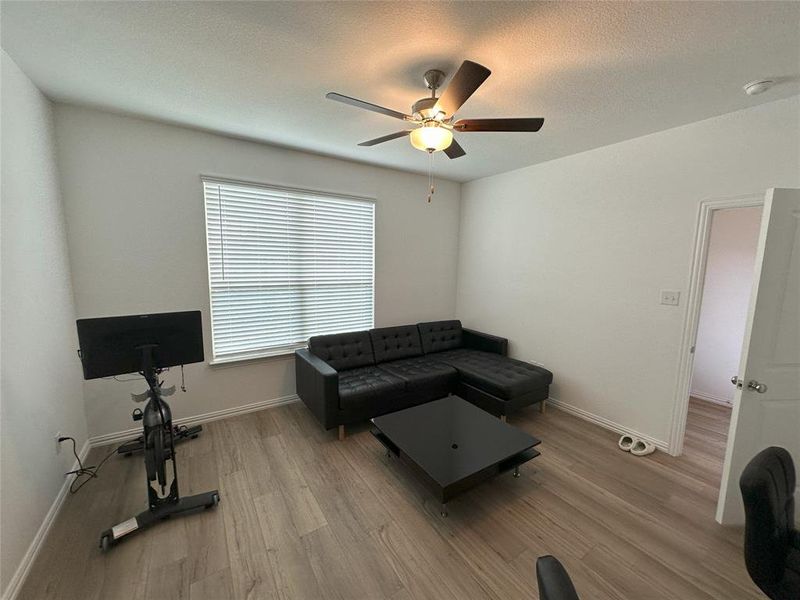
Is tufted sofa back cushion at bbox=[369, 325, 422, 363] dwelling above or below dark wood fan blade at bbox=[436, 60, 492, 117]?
below

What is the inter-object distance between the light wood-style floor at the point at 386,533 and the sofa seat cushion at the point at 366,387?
16.1 inches

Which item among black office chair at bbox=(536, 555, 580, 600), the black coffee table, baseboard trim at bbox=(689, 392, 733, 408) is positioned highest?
black office chair at bbox=(536, 555, 580, 600)

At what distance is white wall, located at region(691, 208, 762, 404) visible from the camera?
11.2ft

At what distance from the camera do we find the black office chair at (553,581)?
0.65 m

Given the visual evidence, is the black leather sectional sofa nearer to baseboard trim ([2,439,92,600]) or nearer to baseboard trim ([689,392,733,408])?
baseboard trim ([2,439,92,600])

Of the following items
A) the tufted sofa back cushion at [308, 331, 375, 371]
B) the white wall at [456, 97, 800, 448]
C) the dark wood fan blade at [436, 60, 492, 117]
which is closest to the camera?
the dark wood fan blade at [436, 60, 492, 117]

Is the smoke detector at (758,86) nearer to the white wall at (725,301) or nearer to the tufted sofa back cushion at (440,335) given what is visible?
the white wall at (725,301)

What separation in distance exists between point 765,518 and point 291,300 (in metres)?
3.55

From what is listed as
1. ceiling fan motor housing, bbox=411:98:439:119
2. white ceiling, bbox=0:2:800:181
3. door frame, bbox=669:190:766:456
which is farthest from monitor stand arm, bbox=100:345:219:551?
door frame, bbox=669:190:766:456

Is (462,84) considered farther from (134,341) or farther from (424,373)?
(424,373)

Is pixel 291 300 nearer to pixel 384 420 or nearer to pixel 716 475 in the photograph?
pixel 384 420

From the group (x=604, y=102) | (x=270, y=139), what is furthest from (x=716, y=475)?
(x=270, y=139)

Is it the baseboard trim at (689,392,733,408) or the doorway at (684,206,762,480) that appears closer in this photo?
the doorway at (684,206,762,480)

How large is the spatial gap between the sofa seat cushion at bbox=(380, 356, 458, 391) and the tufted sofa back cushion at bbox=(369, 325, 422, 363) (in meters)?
0.11
